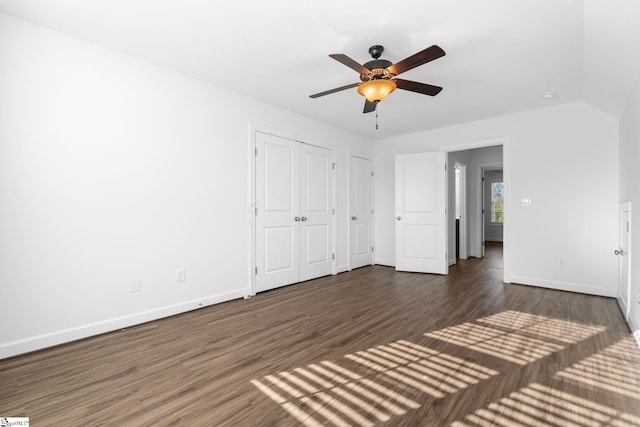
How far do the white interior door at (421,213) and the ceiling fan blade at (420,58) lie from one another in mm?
3186

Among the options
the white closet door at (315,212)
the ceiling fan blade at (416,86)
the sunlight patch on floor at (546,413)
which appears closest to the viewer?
the sunlight patch on floor at (546,413)

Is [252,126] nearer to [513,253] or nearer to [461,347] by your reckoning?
[461,347]

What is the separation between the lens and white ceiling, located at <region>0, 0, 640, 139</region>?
2162 mm

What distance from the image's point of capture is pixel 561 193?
4176mm

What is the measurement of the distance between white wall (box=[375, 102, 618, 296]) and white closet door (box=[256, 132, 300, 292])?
10.0 ft

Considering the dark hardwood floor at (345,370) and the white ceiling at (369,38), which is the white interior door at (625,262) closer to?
the dark hardwood floor at (345,370)

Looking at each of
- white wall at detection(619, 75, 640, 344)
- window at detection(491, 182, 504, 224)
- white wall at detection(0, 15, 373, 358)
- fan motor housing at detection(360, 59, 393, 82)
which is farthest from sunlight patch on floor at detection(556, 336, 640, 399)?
window at detection(491, 182, 504, 224)

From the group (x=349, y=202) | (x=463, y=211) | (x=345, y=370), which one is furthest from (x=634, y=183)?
(x=463, y=211)

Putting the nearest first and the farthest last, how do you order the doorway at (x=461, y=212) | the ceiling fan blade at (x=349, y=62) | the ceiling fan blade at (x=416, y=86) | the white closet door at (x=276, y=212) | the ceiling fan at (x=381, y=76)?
1. the ceiling fan blade at (x=349, y=62)
2. the ceiling fan at (x=381, y=76)
3. the ceiling fan blade at (x=416, y=86)
4. the white closet door at (x=276, y=212)
5. the doorway at (x=461, y=212)

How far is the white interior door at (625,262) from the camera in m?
2.94

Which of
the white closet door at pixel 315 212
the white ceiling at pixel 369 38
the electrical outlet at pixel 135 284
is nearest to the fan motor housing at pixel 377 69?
the white ceiling at pixel 369 38

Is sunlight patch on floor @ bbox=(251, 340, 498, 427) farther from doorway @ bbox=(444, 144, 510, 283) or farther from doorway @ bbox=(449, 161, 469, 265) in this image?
doorway @ bbox=(444, 144, 510, 283)

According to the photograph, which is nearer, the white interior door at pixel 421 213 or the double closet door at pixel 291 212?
the double closet door at pixel 291 212

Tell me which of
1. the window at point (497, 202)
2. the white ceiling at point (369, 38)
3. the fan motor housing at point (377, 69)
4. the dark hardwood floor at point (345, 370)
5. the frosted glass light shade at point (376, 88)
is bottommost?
the dark hardwood floor at point (345, 370)
